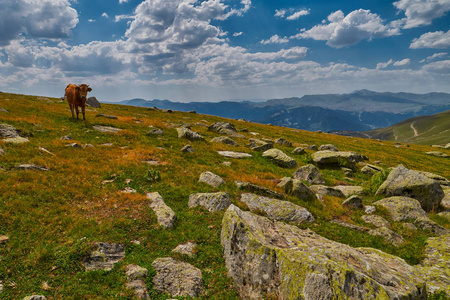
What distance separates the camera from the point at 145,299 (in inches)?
326

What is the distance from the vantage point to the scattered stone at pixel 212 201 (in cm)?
1455

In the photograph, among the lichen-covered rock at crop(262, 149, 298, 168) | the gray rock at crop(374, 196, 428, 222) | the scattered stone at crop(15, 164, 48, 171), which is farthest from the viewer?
the lichen-covered rock at crop(262, 149, 298, 168)

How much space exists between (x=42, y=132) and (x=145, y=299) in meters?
25.7

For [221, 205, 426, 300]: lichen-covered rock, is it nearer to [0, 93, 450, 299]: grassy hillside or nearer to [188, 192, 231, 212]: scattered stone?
[0, 93, 450, 299]: grassy hillside

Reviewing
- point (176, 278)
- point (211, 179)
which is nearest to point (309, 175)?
point (211, 179)

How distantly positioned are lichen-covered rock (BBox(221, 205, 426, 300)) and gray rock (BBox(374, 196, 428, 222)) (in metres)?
8.47

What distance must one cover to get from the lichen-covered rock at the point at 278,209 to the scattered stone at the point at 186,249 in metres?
5.34

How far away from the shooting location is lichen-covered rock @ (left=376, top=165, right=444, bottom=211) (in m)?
18.5

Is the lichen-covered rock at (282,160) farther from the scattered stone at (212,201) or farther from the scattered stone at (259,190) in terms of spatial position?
the scattered stone at (212,201)

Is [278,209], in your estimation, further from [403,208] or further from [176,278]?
[403,208]

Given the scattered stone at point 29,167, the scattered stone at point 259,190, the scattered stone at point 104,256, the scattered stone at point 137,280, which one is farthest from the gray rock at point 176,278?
the scattered stone at point 29,167

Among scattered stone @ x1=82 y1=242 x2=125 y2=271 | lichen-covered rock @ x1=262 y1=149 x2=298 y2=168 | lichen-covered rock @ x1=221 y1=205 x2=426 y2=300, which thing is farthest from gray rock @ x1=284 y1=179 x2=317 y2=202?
scattered stone @ x1=82 y1=242 x2=125 y2=271

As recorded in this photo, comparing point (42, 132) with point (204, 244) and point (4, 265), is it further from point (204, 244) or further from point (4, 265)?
point (204, 244)

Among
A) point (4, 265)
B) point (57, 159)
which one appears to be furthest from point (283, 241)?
point (57, 159)
